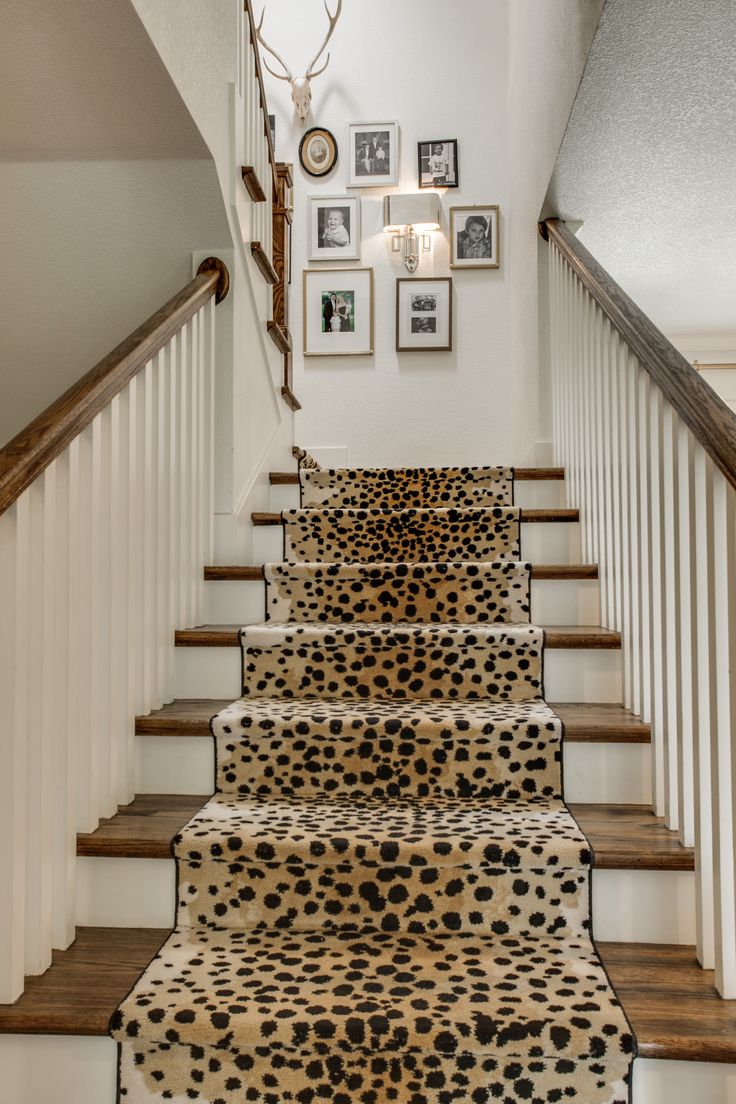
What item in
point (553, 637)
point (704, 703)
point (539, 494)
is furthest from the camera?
point (539, 494)

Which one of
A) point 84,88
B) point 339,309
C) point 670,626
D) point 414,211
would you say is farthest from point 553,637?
point 414,211

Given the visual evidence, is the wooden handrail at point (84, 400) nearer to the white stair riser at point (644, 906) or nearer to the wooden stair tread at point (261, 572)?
the wooden stair tread at point (261, 572)

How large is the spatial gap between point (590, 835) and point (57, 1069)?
984 millimetres

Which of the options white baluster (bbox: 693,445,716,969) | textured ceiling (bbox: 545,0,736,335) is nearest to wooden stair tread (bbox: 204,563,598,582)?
white baluster (bbox: 693,445,716,969)

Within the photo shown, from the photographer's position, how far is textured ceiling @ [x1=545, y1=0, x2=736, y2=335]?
208 centimetres

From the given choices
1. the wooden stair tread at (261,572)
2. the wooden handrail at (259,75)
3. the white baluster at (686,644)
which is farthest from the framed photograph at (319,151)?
the white baluster at (686,644)

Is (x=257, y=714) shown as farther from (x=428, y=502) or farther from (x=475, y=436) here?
(x=475, y=436)

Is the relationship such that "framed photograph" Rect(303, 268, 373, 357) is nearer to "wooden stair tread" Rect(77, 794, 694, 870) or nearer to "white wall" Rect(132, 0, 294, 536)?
"white wall" Rect(132, 0, 294, 536)

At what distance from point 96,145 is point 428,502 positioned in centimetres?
153

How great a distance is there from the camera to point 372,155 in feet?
15.6

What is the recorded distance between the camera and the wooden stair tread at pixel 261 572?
2412 mm

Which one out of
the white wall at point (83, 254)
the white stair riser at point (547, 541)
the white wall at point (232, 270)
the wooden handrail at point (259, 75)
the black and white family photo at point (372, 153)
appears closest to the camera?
the white wall at point (232, 270)

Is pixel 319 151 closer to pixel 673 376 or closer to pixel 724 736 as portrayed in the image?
pixel 673 376

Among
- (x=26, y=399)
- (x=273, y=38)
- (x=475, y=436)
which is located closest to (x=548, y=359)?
(x=475, y=436)
